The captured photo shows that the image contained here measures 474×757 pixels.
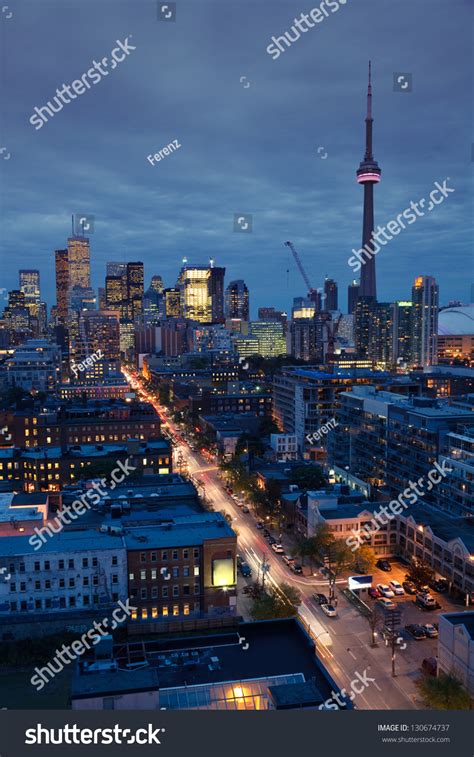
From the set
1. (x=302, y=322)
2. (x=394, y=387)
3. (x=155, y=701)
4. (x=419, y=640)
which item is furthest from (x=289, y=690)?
(x=302, y=322)

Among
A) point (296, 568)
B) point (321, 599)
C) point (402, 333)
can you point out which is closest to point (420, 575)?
point (321, 599)

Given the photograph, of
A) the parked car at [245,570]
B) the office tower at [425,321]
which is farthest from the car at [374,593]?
the office tower at [425,321]

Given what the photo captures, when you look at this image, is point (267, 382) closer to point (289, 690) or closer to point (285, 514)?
point (285, 514)

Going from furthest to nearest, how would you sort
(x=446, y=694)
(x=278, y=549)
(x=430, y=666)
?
(x=278, y=549), (x=430, y=666), (x=446, y=694)

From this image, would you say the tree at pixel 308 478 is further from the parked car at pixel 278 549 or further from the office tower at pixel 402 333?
the office tower at pixel 402 333

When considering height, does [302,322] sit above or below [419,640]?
above

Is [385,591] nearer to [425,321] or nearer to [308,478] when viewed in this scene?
[308,478]
